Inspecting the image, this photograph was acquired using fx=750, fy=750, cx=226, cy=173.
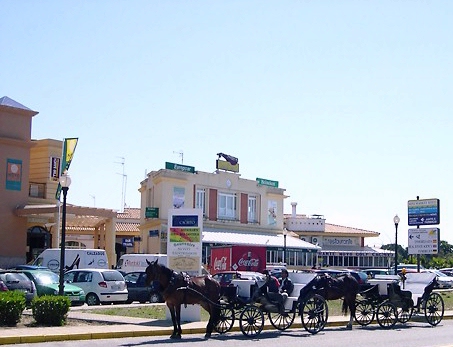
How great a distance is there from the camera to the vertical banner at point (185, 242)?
2272cm

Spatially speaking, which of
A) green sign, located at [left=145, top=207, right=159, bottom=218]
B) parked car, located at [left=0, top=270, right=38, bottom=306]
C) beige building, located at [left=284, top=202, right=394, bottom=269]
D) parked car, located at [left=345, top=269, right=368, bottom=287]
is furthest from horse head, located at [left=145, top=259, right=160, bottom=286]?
beige building, located at [left=284, top=202, right=394, bottom=269]

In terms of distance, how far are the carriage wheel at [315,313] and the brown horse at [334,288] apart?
26 centimetres

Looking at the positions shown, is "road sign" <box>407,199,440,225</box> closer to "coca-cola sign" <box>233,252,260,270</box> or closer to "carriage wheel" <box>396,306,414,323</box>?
"coca-cola sign" <box>233,252,260,270</box>

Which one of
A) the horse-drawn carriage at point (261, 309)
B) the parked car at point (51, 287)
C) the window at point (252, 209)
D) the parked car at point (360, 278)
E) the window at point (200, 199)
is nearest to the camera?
the horse-drawn carriage at point (261, 309)

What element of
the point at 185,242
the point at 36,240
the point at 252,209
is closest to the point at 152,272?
the point at 185,242

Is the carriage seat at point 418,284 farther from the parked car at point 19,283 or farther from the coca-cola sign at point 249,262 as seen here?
the coca-cola sign at point 249,262

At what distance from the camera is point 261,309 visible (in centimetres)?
1953

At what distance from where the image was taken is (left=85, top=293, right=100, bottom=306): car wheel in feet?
101

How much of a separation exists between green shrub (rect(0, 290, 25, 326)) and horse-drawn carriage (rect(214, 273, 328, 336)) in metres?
5.16

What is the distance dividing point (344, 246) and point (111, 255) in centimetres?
3510

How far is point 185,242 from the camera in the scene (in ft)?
74.8

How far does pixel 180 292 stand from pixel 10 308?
4542 millimetres

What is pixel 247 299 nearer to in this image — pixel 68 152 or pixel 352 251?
pixel 68 152

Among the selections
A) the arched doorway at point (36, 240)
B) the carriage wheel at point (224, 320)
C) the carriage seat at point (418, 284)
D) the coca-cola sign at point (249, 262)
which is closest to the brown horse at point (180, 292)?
the carriage wheel at point (224, 320)
